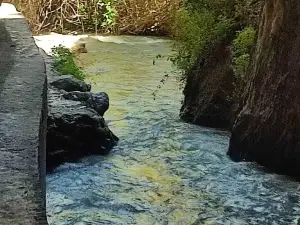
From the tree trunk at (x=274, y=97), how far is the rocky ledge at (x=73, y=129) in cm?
130

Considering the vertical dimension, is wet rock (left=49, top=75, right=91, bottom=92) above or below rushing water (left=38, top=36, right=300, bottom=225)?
above

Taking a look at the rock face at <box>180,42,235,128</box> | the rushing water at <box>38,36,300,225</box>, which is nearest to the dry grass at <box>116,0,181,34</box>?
the rushing water at <box>38,36,300,225</box>

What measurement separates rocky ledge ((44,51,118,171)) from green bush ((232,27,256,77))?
1485 mm

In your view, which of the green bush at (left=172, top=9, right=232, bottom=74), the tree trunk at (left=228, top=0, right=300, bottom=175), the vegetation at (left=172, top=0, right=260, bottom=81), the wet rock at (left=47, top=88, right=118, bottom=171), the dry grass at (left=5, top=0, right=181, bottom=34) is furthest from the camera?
the dry grass at (left=5, top=0, right=181, bottom=34)

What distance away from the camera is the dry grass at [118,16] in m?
15.6

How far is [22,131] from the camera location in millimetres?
3715

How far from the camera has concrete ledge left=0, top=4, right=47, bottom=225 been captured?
2763mm

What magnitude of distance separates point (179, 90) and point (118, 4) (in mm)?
6672

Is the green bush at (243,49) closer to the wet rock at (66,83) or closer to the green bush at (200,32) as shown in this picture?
the green bush at (200,32)

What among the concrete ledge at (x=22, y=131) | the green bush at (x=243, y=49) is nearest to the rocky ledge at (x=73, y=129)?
the concrete ledge at (x=22, y=131)

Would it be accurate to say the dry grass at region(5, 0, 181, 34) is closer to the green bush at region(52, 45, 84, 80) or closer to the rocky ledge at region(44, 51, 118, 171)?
the green bush at region(52, 45, 84, 80)

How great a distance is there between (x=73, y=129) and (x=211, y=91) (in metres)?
2.12

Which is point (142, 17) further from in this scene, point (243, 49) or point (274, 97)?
point (274, 97)

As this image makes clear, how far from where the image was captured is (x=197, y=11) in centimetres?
811
